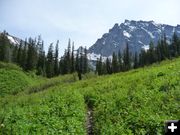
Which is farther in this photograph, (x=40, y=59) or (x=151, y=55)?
(x=151, y=55)

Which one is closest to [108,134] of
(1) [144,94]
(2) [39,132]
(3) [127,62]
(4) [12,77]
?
(2) [39,132]

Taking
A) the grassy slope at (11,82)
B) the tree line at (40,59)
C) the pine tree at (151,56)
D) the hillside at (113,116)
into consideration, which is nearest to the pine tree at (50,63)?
the tree line at (40,59)

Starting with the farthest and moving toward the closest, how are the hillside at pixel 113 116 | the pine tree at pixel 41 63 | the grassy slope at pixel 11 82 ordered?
the pine tree at pixel 41 63 < the grassy slope at pixel 11 82 < the hillside at pixel 113 116

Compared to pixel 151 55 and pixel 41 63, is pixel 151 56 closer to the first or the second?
pixel 151 55

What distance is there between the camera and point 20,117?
18.6 m

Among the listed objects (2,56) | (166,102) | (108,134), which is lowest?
(108,134)

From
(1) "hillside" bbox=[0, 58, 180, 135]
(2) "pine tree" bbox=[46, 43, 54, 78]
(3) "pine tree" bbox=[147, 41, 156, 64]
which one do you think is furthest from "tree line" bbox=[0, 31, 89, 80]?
(1) "hillside" bbox=[0, 58, 180, 135]

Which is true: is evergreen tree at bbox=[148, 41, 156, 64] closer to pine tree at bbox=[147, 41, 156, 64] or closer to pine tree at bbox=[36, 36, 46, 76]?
pine tree at bbox=[147, 41, 156, 64]

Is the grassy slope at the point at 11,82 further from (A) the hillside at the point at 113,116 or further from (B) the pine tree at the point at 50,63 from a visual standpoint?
(B) the pine tree at the point at 50,63

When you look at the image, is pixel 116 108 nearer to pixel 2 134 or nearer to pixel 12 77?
pixel 2 134

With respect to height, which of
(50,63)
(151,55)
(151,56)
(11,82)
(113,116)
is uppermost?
(151,55)

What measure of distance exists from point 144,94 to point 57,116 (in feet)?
17.5

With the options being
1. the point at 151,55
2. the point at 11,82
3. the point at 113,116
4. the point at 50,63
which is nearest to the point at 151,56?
the point at 151,55

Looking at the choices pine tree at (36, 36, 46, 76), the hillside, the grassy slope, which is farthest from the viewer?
pine tree at (36, 36, 46, 76)
